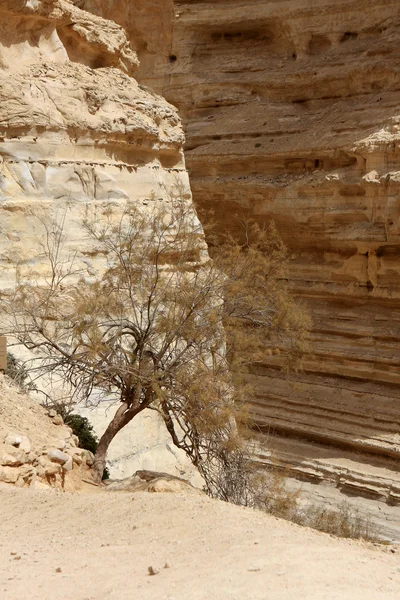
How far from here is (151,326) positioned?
30.5ft

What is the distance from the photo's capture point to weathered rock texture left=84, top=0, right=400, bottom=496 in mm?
17516

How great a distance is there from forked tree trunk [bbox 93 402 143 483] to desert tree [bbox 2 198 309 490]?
0.04 ft

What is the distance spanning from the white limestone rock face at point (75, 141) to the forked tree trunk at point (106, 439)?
123 centimetres

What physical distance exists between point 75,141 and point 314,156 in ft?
29.3

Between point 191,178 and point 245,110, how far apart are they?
7.56 ft

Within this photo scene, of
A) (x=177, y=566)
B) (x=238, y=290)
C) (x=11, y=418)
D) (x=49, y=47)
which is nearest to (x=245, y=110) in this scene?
(x=49, y=47)

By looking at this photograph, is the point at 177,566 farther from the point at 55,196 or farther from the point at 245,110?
the point at 245,110

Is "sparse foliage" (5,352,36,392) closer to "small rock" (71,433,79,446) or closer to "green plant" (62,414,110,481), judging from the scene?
"green plant" (62,414,110,481)

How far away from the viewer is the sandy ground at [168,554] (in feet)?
16.8

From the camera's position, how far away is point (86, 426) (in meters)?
9.80

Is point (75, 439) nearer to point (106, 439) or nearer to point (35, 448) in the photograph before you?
point (106, 439)

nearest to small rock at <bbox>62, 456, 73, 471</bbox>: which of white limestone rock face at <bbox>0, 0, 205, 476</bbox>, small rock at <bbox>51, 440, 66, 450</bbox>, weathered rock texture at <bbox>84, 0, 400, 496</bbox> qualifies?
small rock at <bbox>51, 440, 66, 450</bbox>

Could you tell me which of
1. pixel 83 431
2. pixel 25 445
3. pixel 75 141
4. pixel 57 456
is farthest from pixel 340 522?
pixel 75 141

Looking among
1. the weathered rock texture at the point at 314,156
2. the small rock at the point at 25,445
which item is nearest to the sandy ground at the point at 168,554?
the small rock at the point at 25,445
